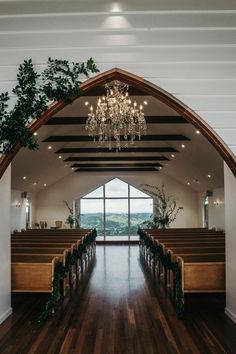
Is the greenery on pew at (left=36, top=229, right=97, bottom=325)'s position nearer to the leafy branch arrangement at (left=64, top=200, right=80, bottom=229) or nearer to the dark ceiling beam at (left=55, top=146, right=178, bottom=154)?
the dark ceiling beam at (left=55, top=146, right=178, bottom=154)

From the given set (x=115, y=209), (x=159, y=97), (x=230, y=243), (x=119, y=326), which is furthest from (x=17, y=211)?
(x=159, y=97)

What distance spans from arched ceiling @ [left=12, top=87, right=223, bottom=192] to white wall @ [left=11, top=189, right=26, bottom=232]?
41cm

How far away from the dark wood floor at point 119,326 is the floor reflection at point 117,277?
4 centimetres

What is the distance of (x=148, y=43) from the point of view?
3439 millimetres

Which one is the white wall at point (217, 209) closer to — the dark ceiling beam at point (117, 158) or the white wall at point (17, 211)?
the dark ceiling beam at point (117, 158)

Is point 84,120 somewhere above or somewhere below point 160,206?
above

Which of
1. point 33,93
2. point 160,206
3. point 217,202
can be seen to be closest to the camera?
point 33,93

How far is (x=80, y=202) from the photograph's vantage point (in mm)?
19297

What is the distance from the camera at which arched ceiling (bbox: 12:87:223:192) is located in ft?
29.2

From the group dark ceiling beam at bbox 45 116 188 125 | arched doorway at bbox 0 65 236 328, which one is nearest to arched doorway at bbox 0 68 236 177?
arched doorway at bbox 0 65 236 328

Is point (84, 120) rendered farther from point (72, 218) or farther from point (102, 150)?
point (72, 218)

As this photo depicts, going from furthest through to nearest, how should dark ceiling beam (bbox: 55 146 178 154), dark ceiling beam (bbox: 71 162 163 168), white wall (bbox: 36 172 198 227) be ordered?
white wall (bbox: 36 172 198 227)
dark ceiling beam (bbox: 71 162 163 168)
dark ceiling beam (bbox: 55 146 178 154)

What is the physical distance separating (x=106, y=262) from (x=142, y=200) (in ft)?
25.4

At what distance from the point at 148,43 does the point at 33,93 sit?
110 cm
